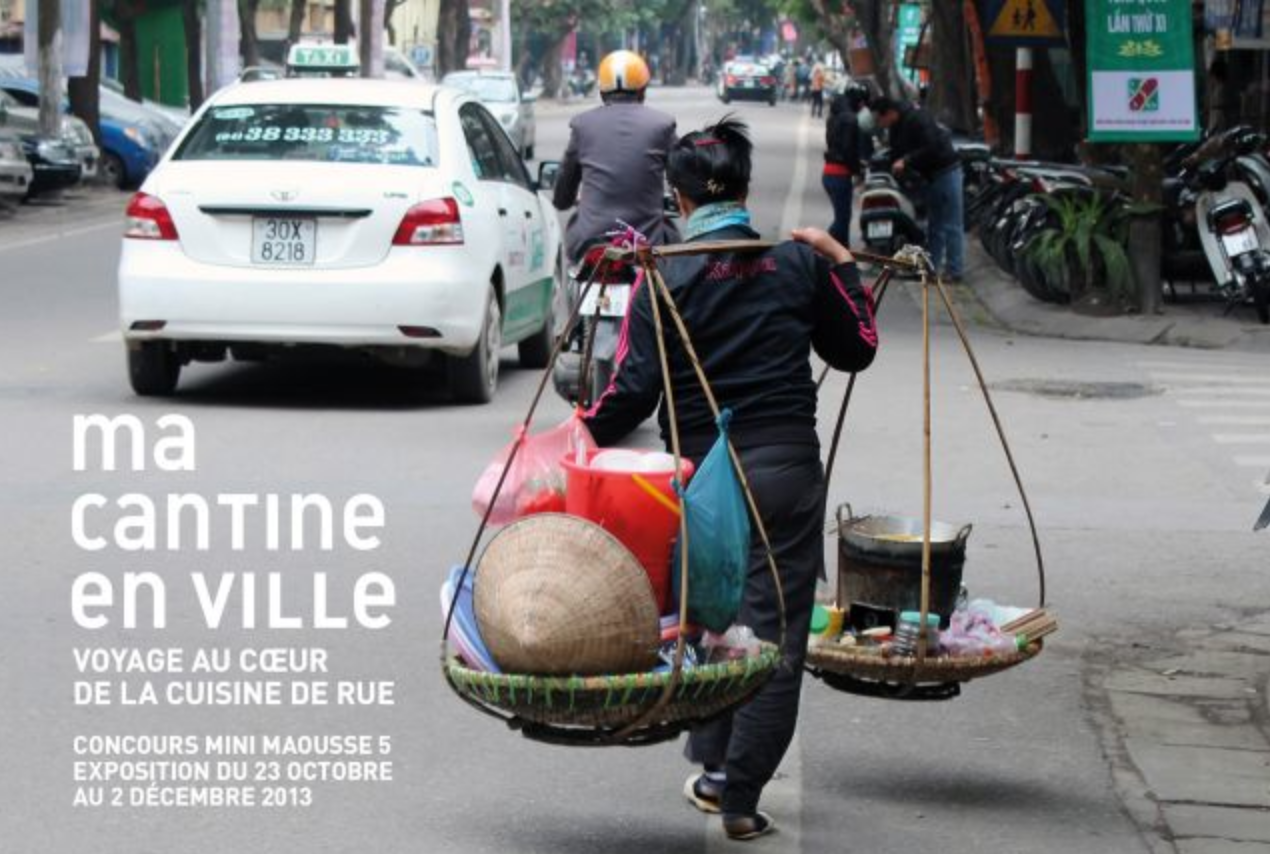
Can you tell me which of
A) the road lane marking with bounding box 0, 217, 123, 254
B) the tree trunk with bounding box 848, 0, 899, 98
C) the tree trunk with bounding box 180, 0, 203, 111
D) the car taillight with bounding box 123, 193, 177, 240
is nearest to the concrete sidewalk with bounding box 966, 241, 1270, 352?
the car taillight with bounding box 123, 193, 177, 240

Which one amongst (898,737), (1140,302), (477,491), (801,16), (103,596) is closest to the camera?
(477,491)

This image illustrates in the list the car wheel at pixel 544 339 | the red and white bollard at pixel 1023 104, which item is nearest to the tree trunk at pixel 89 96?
the red and white bollard at pixel 1023 104

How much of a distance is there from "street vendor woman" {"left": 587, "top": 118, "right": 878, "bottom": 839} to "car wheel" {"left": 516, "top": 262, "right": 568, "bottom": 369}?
909 centimetres

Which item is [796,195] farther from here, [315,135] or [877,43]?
[315,135]

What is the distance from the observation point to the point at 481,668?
5305 mm

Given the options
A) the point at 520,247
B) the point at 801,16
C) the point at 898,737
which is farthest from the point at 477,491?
the point at 801,16

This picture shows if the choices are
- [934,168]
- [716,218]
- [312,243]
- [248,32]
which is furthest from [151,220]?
[248,32]

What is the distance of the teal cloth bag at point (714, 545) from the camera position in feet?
17.7

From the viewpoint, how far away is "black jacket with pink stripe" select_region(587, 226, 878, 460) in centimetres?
570

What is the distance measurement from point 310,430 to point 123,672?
4806 millimetres

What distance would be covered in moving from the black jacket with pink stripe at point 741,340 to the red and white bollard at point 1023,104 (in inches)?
738

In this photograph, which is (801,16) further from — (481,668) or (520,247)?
(481,668)

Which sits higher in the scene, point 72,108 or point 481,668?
→ point 72,108

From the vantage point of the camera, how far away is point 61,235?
2625 centimetres
